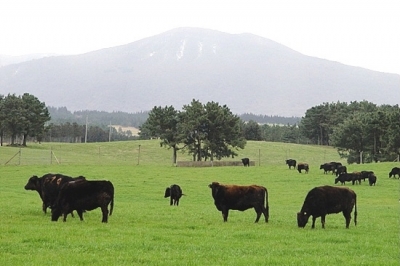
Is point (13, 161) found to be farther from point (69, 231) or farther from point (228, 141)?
point (69, 231)

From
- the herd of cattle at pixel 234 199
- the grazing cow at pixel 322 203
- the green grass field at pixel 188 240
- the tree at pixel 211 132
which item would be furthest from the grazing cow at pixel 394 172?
the grazing cow at pixel 322 203

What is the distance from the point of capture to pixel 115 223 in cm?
1916

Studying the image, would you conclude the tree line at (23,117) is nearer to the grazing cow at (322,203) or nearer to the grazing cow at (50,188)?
the grazing cow at (50,188)

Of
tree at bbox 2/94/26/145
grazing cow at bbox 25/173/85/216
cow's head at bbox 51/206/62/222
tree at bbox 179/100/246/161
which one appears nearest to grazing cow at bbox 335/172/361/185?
grazing cow at bbox 25/173/85/216

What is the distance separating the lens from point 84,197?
19203 mm

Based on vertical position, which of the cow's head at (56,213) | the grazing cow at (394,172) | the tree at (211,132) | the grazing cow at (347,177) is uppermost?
the tree at (211,132)

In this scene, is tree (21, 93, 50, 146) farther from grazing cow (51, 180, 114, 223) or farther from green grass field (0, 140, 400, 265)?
grazing cow (51, 180, 114, 223)

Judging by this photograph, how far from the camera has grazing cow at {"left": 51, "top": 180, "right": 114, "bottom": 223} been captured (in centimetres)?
1914

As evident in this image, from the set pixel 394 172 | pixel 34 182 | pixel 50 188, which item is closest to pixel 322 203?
pixel 50 188

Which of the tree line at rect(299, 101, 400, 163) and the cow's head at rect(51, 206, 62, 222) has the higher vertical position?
the tree line at rect(299, 101, 400, 163)

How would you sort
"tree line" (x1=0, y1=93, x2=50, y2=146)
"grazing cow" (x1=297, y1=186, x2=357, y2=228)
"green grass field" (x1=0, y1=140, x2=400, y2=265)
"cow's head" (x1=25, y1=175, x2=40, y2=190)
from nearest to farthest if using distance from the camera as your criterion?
"green grass field" (x1=0, y1=140, x2=400, y2=265), "grazing cow" (x1=297, y1=186, x2=357, y2=228), "cow's head" (x1=25, y1=175, x2=40, y2=190), "tree line" (x1=0, y1=93, x2=50, y2=146)

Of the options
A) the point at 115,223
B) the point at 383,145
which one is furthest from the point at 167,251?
the point at 383,145

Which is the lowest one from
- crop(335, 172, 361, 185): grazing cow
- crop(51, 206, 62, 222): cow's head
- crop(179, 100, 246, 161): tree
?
crop(51, 206, 62, 222): cow's head

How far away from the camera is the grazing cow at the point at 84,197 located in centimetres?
1914
